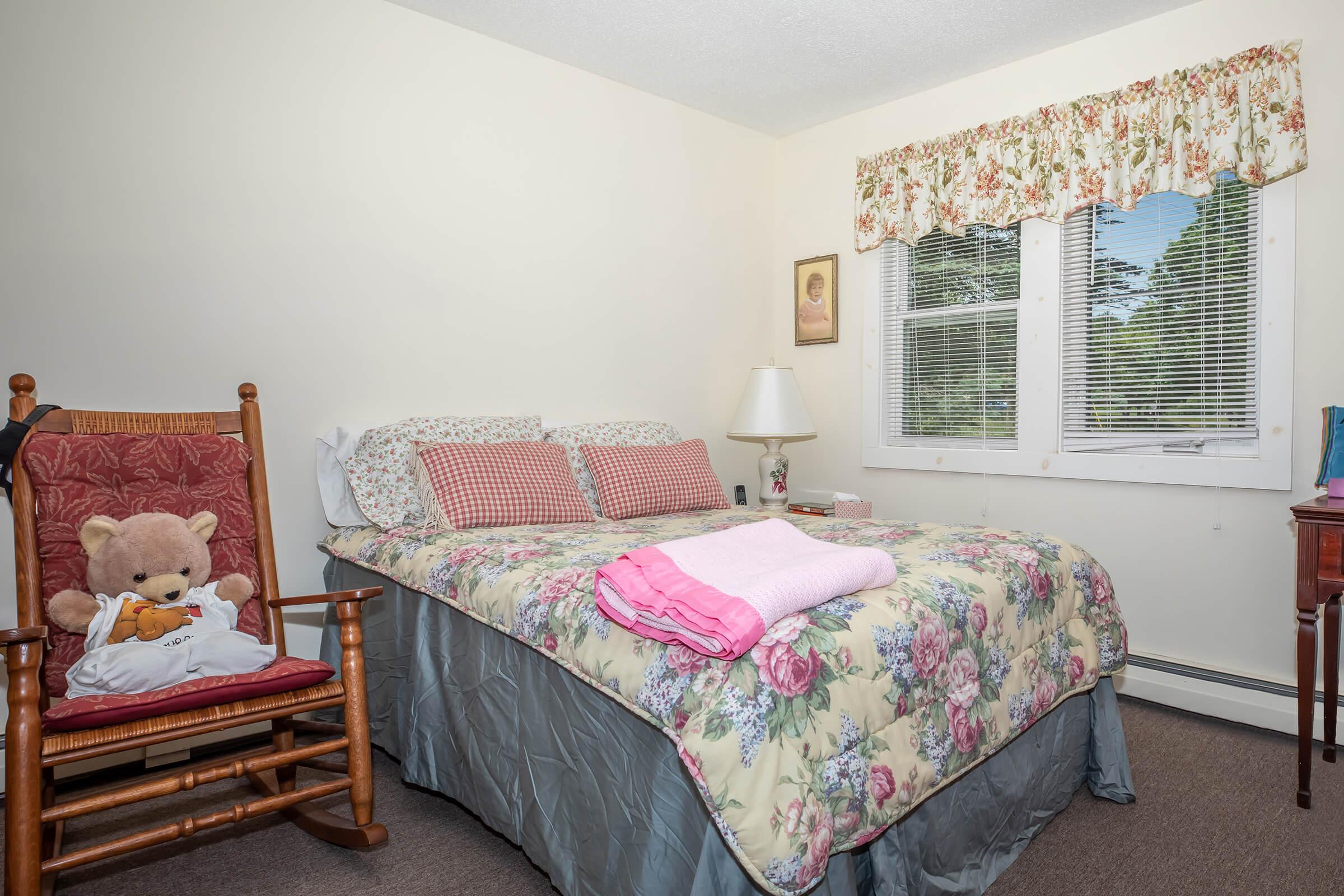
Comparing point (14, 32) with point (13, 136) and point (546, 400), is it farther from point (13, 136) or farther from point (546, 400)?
point (546, 400)

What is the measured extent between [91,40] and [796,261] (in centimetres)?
300

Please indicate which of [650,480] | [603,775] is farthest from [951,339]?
[603,775]

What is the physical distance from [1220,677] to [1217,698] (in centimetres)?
8

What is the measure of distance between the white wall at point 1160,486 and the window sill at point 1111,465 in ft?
0.13

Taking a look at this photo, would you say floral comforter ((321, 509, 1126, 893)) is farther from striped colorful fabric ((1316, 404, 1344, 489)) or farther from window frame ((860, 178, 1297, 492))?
window frame ((860, 178, 1297, 492))

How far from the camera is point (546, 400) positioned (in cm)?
332

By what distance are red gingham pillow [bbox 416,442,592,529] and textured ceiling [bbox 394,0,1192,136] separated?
63.4 inches

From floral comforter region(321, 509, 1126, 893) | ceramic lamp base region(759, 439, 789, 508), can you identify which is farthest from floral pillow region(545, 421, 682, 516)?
floral comforter region(321, 509, 1126, 893)

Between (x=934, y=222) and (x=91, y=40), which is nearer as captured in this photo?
(x=91, y=40)

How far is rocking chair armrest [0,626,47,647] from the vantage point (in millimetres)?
1465

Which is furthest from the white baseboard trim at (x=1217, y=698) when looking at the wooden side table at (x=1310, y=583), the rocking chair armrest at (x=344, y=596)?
the rocking chair armrest at (x=344, y=596)

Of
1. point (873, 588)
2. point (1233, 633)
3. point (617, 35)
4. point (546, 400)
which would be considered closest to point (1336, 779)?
point (1233, 633)

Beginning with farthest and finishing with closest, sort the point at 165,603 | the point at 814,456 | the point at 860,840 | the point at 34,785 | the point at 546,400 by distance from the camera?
the point at 814,456 < the point at 546,400 < the point at 165,603 < the point at 34,785 < the point at 860,840

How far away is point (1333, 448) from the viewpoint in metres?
2.24
